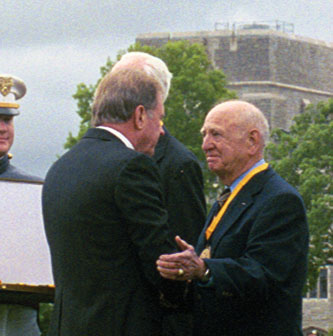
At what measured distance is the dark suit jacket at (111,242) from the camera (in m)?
4.95

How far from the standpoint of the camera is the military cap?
7.77 metres

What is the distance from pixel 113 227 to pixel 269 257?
95 cm

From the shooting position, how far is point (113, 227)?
4.96 metres

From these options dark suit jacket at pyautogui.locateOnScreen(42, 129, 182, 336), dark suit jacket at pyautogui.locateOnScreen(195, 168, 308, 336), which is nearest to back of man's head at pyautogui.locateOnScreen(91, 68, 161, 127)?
dark suit jacket at pyautogui.locateOnScreen(42, 129, 182, 336)

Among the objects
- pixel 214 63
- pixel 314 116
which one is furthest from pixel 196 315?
pixel 214 63

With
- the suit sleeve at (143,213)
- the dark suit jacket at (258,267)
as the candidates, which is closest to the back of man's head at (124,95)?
the suit sleeve at (143,213)

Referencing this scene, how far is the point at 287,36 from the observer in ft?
218

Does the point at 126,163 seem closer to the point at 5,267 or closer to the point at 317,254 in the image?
the point at 5,267

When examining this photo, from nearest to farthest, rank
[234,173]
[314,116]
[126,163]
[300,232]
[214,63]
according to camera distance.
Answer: [126,163] < [300,232] < [234,173] < [314,116] < [214,63]

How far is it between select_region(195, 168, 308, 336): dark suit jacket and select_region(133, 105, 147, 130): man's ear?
0.72m

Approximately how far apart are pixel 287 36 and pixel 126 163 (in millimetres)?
62223

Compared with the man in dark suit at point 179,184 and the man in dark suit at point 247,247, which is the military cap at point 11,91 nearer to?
the man in dark suit at point 179,184

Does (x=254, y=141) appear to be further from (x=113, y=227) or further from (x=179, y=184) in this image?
(x=113, y=227)

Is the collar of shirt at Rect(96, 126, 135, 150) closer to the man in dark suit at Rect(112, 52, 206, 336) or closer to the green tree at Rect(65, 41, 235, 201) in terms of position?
the man in dark suit at Rect(112, 52, 206, 336)
